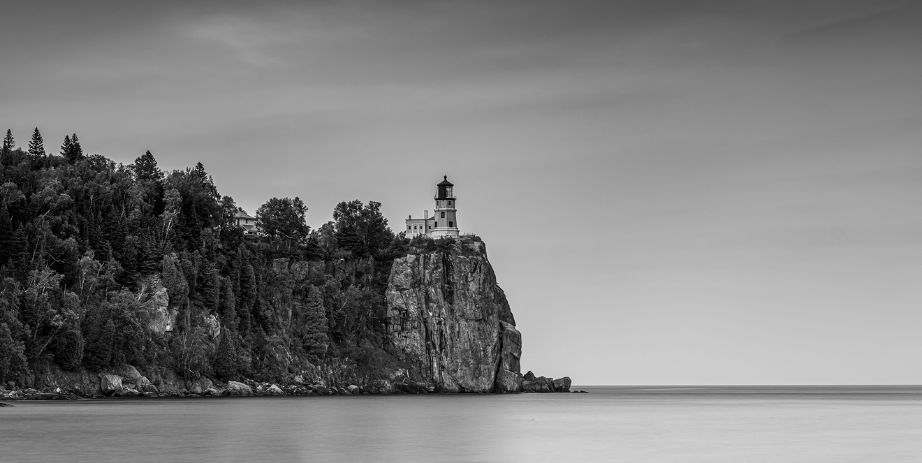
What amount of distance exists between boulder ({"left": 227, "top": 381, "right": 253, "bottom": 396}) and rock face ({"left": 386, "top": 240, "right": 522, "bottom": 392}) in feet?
119

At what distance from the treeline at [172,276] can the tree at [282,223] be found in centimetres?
20

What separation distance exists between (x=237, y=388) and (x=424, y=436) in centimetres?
7311

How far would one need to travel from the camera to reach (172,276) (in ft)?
431

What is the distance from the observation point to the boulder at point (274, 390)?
14350 centimetres

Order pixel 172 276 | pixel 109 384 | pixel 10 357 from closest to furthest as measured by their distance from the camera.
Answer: pixel 10 357 < pixel 109 384 < pixel 172 276

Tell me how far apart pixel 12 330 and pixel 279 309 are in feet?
166

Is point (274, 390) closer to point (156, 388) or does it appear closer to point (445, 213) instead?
point (156, 388)

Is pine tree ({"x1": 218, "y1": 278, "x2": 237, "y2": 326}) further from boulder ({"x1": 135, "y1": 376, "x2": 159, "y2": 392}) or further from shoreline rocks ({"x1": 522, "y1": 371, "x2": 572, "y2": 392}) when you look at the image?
shoreline rocks ({"x1": 522, "y1": 371, "x2": 572, "y2": 392})

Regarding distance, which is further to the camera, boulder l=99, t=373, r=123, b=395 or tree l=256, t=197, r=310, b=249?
tree l=256, t=197, r=310, b=249

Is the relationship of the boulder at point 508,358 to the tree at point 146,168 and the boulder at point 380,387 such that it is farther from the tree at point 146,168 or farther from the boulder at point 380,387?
the tree at point 146,168

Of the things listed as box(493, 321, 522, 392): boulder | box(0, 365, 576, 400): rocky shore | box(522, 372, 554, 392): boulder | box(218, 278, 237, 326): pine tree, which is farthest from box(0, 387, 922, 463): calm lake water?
box(522, 372, 554, 392): boulder

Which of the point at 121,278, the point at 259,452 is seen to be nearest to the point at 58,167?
the point at 121,278

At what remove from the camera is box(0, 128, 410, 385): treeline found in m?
117

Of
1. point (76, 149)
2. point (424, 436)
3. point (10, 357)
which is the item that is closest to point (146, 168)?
point (76, 149)
